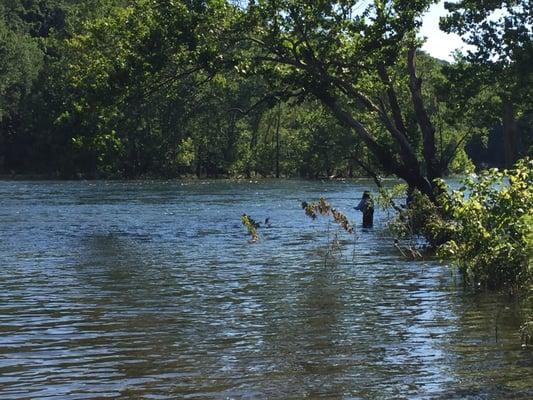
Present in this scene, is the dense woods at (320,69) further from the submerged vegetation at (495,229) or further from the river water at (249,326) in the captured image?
the submerged vegetation at (495,229)

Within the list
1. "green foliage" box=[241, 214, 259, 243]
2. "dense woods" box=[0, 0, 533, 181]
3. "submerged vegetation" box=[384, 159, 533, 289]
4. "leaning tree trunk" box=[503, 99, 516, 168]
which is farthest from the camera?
"leaning tree trunk" box=[503, 99, 516, 168]

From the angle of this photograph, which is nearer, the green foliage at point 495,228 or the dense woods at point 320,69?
the green foliage at point 495,228

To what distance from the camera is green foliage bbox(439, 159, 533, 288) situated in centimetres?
1240

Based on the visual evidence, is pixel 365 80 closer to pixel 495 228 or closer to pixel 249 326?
pixel 495 228

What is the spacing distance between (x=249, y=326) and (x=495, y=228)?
13.2 ft

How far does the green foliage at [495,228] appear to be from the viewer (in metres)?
12.4

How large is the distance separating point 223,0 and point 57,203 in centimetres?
2458

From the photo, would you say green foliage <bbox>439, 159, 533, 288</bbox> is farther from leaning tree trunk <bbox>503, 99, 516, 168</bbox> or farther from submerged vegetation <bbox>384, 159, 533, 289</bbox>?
leaning tree trunk <bbox>503, 99, 516, 168</bbox>

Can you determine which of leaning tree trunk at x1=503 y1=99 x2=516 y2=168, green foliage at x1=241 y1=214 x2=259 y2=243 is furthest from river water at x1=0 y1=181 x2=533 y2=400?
leaning tree trunk at x1=503 y1=99 x2=516 y2=168

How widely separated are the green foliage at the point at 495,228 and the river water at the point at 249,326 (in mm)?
492

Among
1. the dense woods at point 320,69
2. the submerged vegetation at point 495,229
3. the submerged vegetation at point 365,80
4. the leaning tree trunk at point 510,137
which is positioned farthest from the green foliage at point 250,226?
the leaning tree trunk at point 510,137

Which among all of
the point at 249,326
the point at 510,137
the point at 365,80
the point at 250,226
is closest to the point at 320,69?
the point at 365,80

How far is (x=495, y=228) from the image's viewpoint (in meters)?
12.8

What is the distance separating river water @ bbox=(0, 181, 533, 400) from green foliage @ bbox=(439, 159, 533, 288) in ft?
1.61
